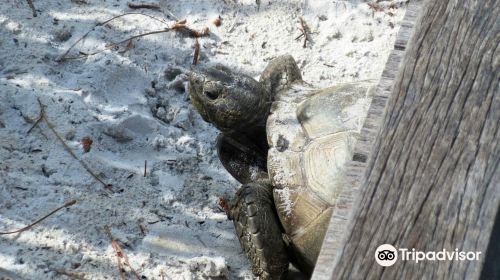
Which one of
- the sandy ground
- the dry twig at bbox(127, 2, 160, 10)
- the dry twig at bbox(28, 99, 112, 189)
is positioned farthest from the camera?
the dry twig at bbox(127, 2, 160, 10)

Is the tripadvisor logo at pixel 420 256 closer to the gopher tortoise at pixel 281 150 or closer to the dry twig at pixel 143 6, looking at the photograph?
the gopher tortoise at pixel 281 150

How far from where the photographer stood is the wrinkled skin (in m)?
3.83

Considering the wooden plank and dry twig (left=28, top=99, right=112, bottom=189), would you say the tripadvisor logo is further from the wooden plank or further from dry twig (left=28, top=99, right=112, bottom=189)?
dry twig (left=28, top=99, right=112, bottom=189)

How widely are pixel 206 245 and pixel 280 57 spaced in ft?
4.58

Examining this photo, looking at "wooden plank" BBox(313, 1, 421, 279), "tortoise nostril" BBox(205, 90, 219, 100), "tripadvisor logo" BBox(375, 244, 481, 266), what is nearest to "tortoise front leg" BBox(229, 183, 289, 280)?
"tortoise nostril" BBox(205, 90, 219, 100)

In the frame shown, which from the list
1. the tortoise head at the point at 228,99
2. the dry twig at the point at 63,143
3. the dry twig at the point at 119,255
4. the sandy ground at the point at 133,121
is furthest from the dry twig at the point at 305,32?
the dry twig at the point at 119,255

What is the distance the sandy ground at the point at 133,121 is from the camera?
360 cm

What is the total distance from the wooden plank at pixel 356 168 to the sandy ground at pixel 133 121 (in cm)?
172

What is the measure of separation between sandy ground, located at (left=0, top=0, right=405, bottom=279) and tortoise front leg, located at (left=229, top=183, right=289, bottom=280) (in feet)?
0.38

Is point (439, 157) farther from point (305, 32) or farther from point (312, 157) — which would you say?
point (305, 32)

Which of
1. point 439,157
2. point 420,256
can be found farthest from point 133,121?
point 420,256

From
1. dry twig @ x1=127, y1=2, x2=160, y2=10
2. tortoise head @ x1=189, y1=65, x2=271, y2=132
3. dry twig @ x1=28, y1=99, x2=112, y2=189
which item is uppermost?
dry twig @ x1=127, y1=2, x2=160, y2=10

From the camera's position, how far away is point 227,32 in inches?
197

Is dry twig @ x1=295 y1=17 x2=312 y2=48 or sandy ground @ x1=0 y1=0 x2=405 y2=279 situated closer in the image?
sandy ground @ x1=0 y1=0 x2=405 y2=279
